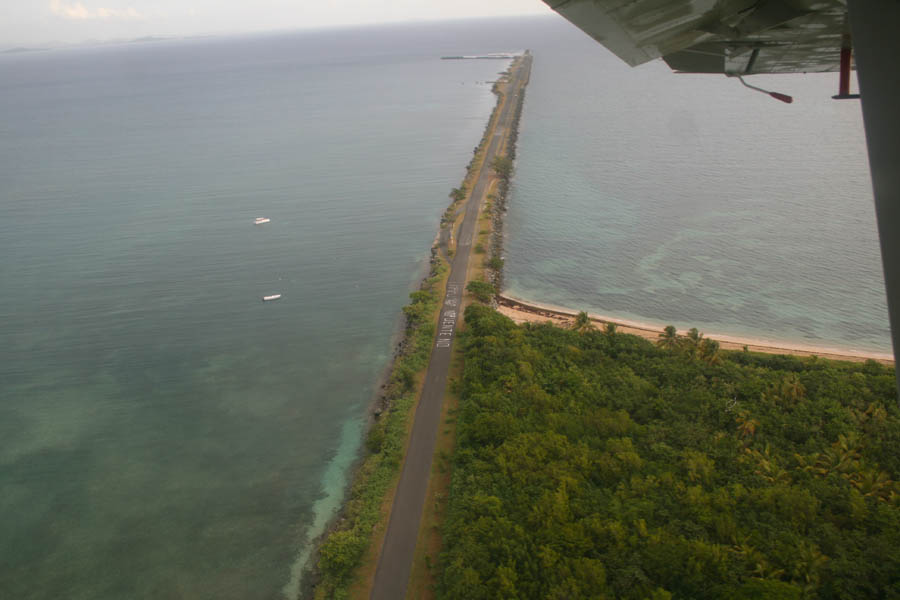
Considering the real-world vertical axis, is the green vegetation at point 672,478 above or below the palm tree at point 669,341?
below

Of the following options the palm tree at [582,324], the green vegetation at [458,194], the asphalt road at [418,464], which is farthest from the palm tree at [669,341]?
the green vegetation at [458,194]

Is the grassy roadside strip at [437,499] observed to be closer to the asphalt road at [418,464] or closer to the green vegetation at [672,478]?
the asphalt road at [418,464]

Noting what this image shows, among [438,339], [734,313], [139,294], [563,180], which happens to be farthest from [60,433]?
[563,180]

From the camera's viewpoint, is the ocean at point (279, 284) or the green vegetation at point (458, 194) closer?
the ocean at point (279, 284)

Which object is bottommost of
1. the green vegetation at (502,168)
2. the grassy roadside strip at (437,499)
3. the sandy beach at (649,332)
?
the grassy roadside strip at (437,499)

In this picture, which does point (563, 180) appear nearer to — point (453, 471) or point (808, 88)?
point (453, 471)

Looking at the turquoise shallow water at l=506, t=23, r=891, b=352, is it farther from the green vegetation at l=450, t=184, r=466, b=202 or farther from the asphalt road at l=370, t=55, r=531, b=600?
the asphalt road at l=370, t=55, r=531, b=600

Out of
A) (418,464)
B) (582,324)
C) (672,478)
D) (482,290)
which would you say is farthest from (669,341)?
(418,464)
